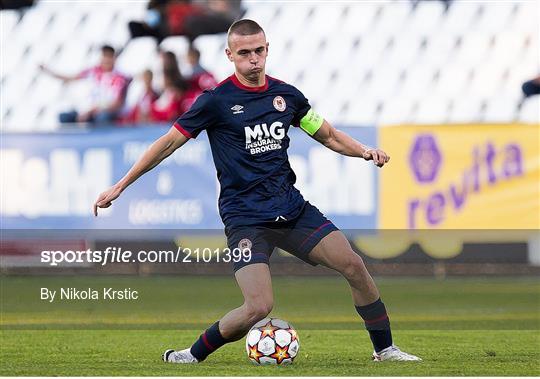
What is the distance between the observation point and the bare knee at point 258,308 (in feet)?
24.2

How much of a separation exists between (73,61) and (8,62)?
3.04ft

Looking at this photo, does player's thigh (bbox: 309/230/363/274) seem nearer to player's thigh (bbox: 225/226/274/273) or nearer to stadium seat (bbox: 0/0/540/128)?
player's thigh (bbox: 225/226/274/273)

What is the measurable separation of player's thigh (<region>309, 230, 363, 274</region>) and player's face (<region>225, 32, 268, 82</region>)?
3.48 ft

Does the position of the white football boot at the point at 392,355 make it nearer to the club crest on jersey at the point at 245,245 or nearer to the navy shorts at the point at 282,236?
the navy shorts at the point at 282,236

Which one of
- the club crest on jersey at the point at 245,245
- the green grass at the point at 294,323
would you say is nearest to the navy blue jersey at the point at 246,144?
the club crest on jersey at the point at 245,245

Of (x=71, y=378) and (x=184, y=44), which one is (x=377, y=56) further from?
(x=71, y=378)

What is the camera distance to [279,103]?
768cm

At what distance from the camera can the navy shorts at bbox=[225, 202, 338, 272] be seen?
24.6 ft

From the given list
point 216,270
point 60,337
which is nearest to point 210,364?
point 60,337

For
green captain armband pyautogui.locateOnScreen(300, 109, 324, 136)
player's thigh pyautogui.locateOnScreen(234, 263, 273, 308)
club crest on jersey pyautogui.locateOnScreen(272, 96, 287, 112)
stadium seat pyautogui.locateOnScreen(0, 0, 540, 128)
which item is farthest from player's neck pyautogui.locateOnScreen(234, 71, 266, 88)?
stadium seat pyautogui.locateOnScreen(0, 0, 540, 128)

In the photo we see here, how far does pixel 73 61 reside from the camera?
1864 cm

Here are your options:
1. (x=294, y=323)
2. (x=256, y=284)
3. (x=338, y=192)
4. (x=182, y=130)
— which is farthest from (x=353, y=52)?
(x=256, y=284)

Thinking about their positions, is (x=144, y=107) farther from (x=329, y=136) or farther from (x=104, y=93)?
(x=329, y=136)

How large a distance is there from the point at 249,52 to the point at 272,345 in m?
1.75
